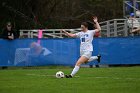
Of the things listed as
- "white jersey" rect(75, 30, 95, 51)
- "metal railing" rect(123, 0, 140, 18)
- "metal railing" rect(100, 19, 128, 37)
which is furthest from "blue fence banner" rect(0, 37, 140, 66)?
"white jersey" rect(75, 30, 95, 51)

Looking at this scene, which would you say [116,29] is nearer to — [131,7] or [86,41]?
[131,7]

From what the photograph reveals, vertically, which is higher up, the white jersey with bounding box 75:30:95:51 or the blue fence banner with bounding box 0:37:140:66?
the white jersey with bounding box 75:30:95:51

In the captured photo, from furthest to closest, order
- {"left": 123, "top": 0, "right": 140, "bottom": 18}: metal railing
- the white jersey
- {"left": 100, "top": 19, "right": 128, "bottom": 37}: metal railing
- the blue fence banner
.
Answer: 1. {"left": 123, "top": 0, "right": 140, "bottom": 18}: metal railing
2. {"left": 100, "top": 19, "right": 128, "bottom": 37}: metal railing
3. the blue fence banner
4. the white jersey

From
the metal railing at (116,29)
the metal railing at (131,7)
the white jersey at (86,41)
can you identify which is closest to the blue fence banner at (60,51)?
the metal railing at (116,29)

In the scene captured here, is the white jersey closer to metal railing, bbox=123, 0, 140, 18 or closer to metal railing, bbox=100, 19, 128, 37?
metal railing, bbox=100, 19, 128, 37

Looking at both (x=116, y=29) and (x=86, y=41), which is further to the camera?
(x=116, y=29)

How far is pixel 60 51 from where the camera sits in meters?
27.4

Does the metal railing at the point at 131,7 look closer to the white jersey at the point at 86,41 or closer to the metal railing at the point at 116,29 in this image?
the metal railing at the point at 116,29

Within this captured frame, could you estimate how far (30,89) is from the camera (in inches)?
549

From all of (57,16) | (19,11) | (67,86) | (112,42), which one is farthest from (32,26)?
(67,86)

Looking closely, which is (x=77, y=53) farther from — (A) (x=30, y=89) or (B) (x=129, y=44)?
(A) (x=30, y=89)

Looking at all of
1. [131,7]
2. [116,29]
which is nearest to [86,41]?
[116,29]

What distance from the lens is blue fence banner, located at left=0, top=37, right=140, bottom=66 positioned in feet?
88.3

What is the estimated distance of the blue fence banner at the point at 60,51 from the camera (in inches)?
1059
